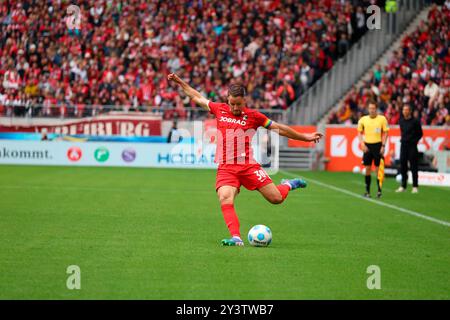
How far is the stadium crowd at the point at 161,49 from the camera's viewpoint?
114 feet

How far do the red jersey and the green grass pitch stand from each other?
3.86ft

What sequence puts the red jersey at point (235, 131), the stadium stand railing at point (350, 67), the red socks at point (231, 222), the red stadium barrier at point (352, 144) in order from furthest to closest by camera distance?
the stadium stand railing at point (350, 67), the red stadium barrier at point (352, 144), the red jersey at point (235, 131), the red socks at point (231, 222)

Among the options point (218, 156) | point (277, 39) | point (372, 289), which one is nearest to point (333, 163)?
point (277, 39)

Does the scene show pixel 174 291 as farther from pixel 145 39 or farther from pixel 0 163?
pixel 145 39

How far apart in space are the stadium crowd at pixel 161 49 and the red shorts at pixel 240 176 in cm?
2178

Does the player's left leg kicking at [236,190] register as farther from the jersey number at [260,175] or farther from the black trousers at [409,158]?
the black trousers at [409,158]

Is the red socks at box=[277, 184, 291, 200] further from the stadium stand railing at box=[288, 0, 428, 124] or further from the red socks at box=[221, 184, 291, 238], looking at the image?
the stadium stand railing at box=[288, 0, 428, 124]

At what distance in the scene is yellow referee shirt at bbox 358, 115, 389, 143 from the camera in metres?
19.6

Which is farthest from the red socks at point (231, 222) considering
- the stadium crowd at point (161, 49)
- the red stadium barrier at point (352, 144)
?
the stadium crowd at point (161, 49)

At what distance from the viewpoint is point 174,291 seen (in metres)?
7.42

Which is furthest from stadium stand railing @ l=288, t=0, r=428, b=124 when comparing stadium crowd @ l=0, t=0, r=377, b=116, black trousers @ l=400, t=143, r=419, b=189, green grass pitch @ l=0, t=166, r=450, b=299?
green grass pitch @ l=0, t=166, r=450, b=299

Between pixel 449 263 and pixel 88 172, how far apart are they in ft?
64.0

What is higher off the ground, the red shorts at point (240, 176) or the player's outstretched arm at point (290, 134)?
the player's outstretched arm at point (290, 134)

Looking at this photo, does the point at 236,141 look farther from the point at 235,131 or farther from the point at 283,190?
the point at 283,190
